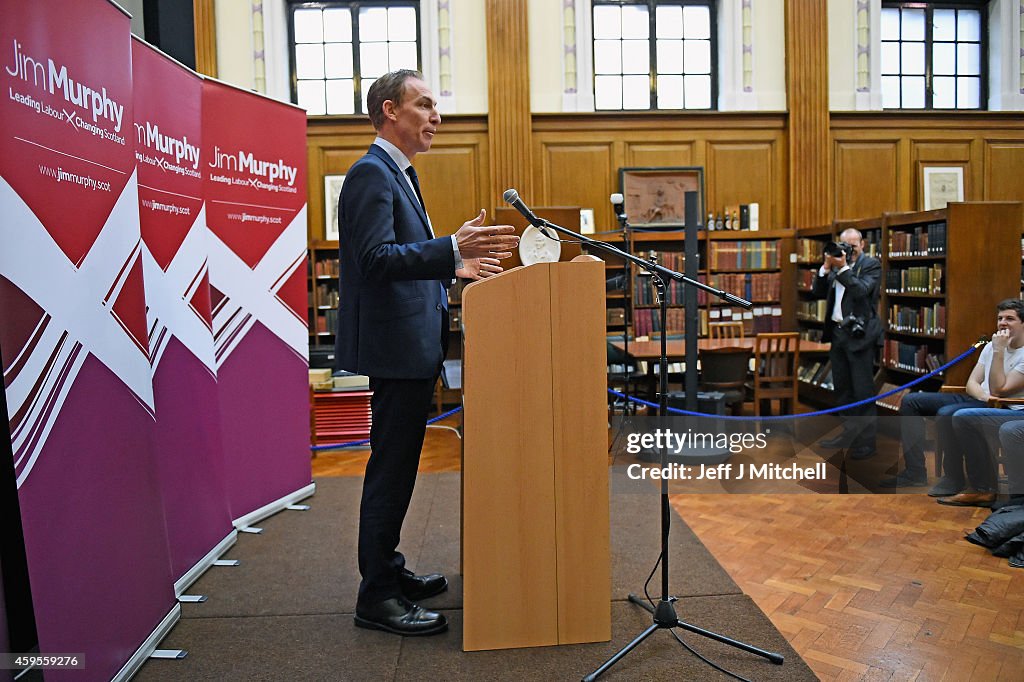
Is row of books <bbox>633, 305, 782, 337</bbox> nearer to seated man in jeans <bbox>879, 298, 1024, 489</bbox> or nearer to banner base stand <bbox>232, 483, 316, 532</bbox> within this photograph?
seated man in jeans <bbox>879, 298, 1024, 489</bbox>

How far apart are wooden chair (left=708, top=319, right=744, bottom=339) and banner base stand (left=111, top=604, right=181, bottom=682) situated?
6153mm

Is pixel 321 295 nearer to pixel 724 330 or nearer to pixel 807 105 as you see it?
pixel 724 330

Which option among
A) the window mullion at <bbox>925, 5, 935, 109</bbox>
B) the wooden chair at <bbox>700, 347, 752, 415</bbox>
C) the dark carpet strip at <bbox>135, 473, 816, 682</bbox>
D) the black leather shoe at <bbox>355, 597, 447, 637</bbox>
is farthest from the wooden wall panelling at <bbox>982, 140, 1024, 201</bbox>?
the black leather shoe at <bbox>355, 597, 447, 637</bbox>

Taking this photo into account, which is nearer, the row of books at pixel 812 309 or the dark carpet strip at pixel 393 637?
the dark carpet strip at pixel 393 637

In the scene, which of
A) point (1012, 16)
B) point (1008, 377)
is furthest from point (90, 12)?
point (1012, 16)

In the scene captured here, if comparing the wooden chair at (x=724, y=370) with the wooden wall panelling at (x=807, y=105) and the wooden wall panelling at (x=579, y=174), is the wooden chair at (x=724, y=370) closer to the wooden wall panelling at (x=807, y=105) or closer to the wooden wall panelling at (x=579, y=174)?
the wooden wall panelling at (x=579, y=174)

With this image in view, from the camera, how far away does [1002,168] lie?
938 centimetres

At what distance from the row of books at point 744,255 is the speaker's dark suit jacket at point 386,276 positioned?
21.6ft

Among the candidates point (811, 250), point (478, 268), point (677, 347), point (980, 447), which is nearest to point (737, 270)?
point (811, 250)

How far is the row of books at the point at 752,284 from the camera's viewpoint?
8.74 meters

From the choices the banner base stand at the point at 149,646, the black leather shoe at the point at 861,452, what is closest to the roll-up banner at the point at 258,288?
the banner base stand at the point at 149,646

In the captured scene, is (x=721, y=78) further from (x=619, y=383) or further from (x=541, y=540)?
(x=541, y=540)

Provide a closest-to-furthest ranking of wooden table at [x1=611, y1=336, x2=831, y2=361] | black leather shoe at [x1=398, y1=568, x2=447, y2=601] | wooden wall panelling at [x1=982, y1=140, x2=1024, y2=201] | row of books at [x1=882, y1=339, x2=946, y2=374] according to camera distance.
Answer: black leather shoe at [x1=398, y1=568, x2=447, y2=601]
wooden table at [x1=611, y1=336, x2=831, y2=361]
row of books at [x1=882, y1=339, x2=946, y2=374]
wooden wall panelling at [x1=982, y1=140, x2=1024, y2=201]

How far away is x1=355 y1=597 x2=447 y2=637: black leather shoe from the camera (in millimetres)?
2602
